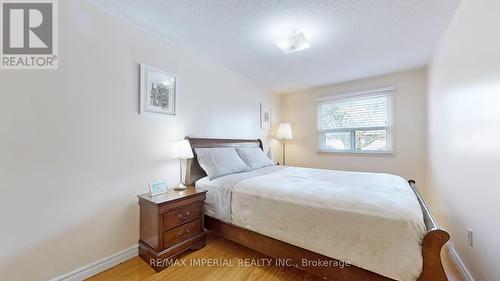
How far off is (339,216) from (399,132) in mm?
2779

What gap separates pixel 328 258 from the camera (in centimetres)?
142

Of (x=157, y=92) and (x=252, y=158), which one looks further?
(x=252, y=158)

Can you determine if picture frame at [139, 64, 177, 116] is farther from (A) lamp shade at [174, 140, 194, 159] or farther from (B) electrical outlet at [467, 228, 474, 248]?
(B) electrical outlet at [467, 228, 474, 248]

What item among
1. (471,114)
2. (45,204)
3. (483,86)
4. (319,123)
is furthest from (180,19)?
(319,123)

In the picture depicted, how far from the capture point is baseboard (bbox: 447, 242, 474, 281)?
1.55m

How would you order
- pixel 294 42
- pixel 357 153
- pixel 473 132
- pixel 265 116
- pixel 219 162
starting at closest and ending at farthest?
pixel 473 132 < pixel 294 42 < pixel 219 162 < pixel 357 153 < pixel 265 116

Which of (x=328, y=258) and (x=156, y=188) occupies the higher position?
(x=156, y=188)

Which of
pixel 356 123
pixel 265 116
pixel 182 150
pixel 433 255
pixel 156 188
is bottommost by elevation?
pixel 433 255

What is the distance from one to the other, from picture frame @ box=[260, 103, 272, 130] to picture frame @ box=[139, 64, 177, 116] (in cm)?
199

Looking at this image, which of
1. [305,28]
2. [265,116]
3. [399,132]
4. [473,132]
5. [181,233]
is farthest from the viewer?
[265,116]

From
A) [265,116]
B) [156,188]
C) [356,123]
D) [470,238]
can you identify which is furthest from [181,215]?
[356,123]

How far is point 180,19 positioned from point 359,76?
3060 millimetres

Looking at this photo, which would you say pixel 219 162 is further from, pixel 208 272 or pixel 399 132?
pixel 399 132

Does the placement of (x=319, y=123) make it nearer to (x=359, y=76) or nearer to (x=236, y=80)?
(x=359, y=76)
